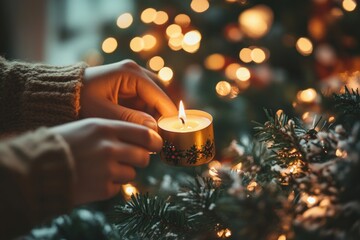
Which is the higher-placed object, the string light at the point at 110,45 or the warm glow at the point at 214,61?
the string light at the point at 110,45

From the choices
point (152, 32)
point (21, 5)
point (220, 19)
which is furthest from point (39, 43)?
point (220, 19)

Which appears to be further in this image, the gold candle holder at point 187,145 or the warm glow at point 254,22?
the warm glow at point 254,22

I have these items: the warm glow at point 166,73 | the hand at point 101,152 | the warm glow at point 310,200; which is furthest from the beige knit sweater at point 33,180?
the warm glow at point 166,73

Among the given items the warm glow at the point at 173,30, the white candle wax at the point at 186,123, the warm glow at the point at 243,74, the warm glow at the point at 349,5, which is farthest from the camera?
the warm glow at the point at 173,30

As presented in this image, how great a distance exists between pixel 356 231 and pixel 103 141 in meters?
0.32

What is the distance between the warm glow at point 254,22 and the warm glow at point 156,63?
34 centimetres

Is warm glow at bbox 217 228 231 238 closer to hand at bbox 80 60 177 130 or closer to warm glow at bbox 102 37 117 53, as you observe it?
hand at bbox 80 60 177 130

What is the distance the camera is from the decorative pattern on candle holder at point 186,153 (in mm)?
702

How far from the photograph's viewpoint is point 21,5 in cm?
227

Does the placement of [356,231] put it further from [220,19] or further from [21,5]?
[21,5]

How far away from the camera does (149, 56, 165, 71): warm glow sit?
160 centimetres

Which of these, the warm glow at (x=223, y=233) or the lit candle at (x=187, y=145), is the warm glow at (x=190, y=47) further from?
the warm glow at (x=223, y=233)

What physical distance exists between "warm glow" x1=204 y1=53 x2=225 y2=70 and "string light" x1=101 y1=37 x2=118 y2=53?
37 centimetres

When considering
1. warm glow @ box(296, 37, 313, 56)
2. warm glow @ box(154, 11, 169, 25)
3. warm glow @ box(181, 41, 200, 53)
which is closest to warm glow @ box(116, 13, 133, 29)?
warm glow @ box(154, 11, 169, 25)
